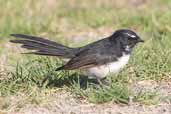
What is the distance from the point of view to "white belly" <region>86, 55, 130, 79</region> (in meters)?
7.76

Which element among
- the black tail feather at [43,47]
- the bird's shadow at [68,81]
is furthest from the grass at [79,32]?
the black tail feather at [43,47]

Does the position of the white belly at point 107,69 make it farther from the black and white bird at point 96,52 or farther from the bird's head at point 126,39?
the bird's head at point 126,39

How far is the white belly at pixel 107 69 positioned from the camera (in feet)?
25.4

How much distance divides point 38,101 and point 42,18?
179 inches

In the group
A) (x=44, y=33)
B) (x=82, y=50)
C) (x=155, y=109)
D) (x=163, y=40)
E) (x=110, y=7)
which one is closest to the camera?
(x=155, y=109)

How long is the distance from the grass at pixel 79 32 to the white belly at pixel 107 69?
16 cm

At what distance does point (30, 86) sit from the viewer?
7828 millimetres

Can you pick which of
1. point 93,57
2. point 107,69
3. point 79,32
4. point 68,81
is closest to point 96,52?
point 93,57

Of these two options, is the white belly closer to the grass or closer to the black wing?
the black wing

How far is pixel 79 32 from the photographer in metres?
11.3

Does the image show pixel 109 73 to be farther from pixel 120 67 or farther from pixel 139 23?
pixel 139 23

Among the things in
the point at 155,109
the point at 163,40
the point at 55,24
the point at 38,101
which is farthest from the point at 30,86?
the point at 55,24

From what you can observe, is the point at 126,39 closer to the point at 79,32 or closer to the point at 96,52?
the point at 96,52

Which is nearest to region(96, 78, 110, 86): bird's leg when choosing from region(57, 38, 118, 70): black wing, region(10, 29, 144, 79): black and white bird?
region(10, 29, 144, 79): black and white bird
